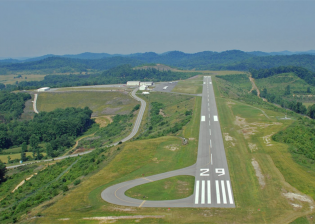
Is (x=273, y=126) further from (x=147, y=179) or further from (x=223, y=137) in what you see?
(x=147, y=179)

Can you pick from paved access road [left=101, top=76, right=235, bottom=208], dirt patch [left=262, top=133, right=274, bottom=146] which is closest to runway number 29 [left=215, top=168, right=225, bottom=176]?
paved access road [left=101, top=76, right=235, bottom=208]

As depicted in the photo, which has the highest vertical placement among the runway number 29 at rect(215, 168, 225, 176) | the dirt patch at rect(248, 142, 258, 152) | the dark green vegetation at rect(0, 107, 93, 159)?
the dirt patch at rect(248, 142, 258, 152)

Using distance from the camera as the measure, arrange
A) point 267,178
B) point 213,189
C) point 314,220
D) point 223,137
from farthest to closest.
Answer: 1. point 223,137
2. point 267,178
3. point 213,189
4. point 314,220

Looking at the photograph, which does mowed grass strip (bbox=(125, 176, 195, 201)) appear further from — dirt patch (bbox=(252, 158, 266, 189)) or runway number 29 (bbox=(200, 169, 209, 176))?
dirt patch (bbox=(252, 158, 266, 189))

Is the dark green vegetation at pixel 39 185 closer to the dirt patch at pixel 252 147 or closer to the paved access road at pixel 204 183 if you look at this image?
the paved access road at pixel 204 183

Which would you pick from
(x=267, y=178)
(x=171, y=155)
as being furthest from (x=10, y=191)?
(x=267, y=178)

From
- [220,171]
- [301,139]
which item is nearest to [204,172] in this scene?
[220,171]
